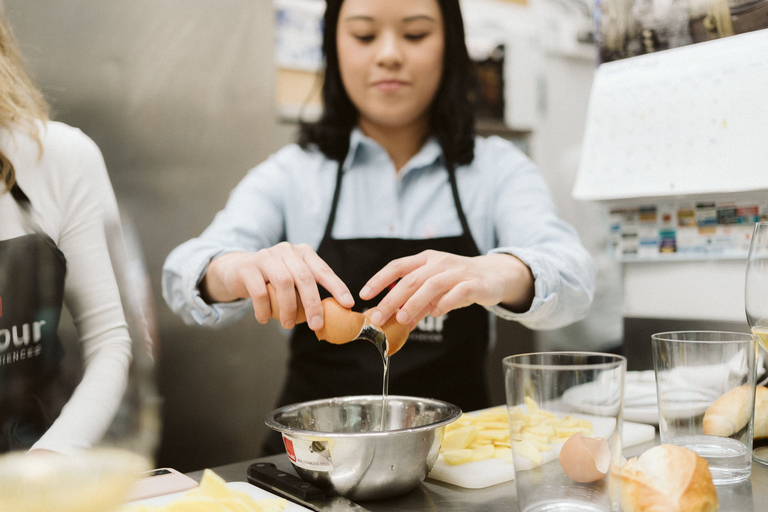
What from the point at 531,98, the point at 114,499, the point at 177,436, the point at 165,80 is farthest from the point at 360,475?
the point at 531,98

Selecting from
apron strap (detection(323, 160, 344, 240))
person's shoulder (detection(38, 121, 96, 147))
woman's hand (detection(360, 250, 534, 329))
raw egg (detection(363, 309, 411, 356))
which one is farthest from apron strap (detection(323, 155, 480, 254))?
person's shoulder (detection(38, 121, 96, 147))

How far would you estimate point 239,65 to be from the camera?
1.62 meters

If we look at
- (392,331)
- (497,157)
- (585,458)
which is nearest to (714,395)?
(585,458)

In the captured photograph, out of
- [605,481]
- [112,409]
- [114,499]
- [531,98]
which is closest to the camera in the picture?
[114,499]

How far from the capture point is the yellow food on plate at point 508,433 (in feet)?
1.74

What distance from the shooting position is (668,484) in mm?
556

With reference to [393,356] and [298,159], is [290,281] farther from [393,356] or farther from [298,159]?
[298,159]

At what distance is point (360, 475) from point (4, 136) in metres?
0.47

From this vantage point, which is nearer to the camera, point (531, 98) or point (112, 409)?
point (112, 409)

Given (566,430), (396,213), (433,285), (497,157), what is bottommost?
(566,430)

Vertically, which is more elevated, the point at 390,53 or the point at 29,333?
the point at 390,53

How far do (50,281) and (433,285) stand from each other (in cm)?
44

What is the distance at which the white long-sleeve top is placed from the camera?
0.40 meters

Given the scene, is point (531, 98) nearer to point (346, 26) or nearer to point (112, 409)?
point (346, 26)
